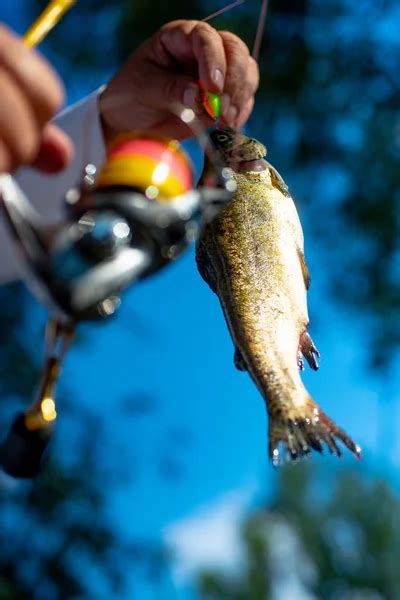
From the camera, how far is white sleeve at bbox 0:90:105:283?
1630 mm

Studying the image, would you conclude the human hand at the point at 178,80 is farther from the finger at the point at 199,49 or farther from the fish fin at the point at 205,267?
the fish fin at the point at 205,267

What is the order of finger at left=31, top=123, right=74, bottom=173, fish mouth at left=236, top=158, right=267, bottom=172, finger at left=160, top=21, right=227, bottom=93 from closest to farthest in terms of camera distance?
finger at left=31, top=123, right=74, bottom=173 → finger at left=160, top=21, right=227, bottom=93 → fish mouth at left=236, top=158, right=267, bottom=172

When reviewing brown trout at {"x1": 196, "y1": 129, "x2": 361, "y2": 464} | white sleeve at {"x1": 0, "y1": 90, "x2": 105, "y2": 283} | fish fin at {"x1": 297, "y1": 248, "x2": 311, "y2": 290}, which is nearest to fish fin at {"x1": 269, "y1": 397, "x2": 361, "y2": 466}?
brown trout at {"x1": 196, "y1": 129, "x2": 361, "y2": 464}

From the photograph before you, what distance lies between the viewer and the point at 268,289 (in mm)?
1426

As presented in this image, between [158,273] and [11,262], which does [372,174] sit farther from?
[158,273]

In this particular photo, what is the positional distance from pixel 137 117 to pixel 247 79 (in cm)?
23

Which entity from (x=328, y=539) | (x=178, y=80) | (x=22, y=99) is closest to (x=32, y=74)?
(x=22, y=99)


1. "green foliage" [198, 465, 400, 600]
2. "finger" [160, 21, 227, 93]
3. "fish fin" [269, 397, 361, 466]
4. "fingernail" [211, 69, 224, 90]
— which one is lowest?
"green foliage" [198, 465, 400, 600]

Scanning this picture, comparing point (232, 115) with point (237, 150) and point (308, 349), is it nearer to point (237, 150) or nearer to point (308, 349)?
point (237, 150)

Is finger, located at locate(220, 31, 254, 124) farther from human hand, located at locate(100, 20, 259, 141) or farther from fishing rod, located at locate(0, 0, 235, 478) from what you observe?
fishing rod, located at locate(0, 0, 235, 478)

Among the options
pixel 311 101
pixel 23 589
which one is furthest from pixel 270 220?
pixel 23 589

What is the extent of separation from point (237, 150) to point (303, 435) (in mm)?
553

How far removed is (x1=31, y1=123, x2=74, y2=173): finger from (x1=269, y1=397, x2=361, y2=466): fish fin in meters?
0.53

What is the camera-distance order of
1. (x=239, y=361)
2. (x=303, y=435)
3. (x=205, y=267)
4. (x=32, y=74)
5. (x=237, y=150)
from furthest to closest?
(x=237, y=150)
(x=205, y=267)
(x=239, y=361)
(x=303, y=435)
(x=32, y=74)
